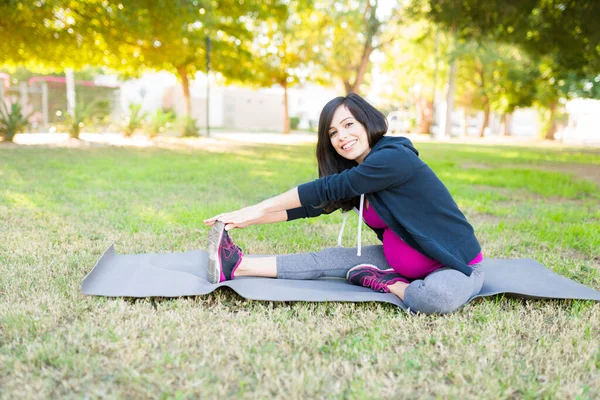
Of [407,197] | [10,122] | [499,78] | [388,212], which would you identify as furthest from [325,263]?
[499,78]

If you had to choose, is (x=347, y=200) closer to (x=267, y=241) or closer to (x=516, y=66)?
(x=267, y=241)

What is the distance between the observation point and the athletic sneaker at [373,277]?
2.73 meters

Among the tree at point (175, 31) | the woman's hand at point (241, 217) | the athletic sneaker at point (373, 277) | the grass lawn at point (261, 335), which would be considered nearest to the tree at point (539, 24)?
the tree at point (175, 31)

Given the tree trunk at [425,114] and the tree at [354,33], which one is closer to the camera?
the tree at [354,33]

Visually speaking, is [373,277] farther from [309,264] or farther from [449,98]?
[449,98]

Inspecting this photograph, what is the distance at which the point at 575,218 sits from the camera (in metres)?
5.15

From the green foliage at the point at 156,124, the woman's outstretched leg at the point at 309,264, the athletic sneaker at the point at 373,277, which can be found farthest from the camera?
the green foliage at the point at 156,124

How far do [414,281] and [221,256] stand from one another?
105 centimetres

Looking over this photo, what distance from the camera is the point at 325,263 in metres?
3.01

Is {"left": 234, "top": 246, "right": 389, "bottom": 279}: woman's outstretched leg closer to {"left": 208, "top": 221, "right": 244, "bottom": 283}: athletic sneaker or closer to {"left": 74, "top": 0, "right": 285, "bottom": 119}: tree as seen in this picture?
{"left": 208, "top": 221, "right": 244, "bottom": 283}: athletic sneaker

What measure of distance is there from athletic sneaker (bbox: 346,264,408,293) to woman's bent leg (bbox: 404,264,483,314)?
0.21 m

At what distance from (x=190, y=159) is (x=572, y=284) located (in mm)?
8579

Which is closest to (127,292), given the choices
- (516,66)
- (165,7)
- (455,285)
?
(455,285)

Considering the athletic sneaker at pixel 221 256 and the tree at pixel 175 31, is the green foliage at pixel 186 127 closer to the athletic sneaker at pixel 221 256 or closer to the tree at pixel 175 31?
the tree at pixel 175 31
